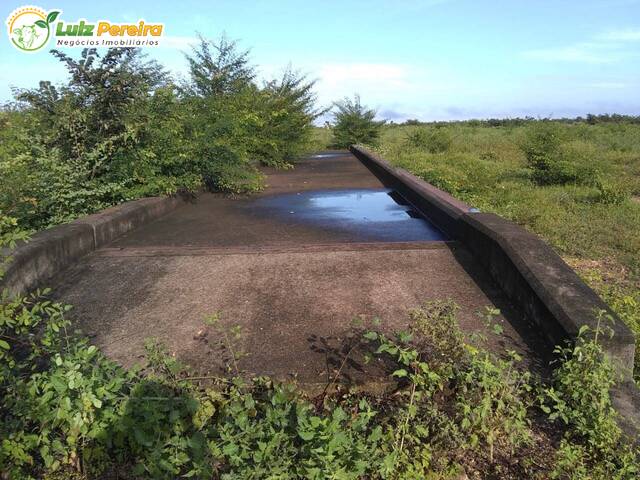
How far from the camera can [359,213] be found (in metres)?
7.22

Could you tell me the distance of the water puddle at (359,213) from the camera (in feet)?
19.2

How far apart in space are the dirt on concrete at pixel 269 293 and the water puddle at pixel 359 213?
1.69 ft

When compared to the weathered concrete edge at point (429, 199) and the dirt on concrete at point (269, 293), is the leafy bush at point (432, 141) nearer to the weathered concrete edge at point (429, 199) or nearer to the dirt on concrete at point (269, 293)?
the weathered concrete edge at point (429, 199)

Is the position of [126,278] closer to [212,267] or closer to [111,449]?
[212,267]

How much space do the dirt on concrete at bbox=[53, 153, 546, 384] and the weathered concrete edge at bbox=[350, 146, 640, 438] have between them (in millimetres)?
138

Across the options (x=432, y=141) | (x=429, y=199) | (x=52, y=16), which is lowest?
(x=429, y=199)

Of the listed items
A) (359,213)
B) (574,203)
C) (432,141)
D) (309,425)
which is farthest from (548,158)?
(432,141)

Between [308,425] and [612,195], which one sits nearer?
[308,425]

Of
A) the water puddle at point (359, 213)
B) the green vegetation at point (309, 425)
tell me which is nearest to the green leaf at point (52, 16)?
the water puddle at point (359, 213)

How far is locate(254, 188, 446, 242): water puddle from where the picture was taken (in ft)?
19.2

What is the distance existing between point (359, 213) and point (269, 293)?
3670 mm

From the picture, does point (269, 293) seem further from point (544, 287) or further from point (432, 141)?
point (432, 141)

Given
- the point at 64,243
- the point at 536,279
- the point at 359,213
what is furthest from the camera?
the point at 359,213

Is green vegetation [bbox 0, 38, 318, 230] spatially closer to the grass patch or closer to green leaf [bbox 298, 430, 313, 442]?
the grass patch
